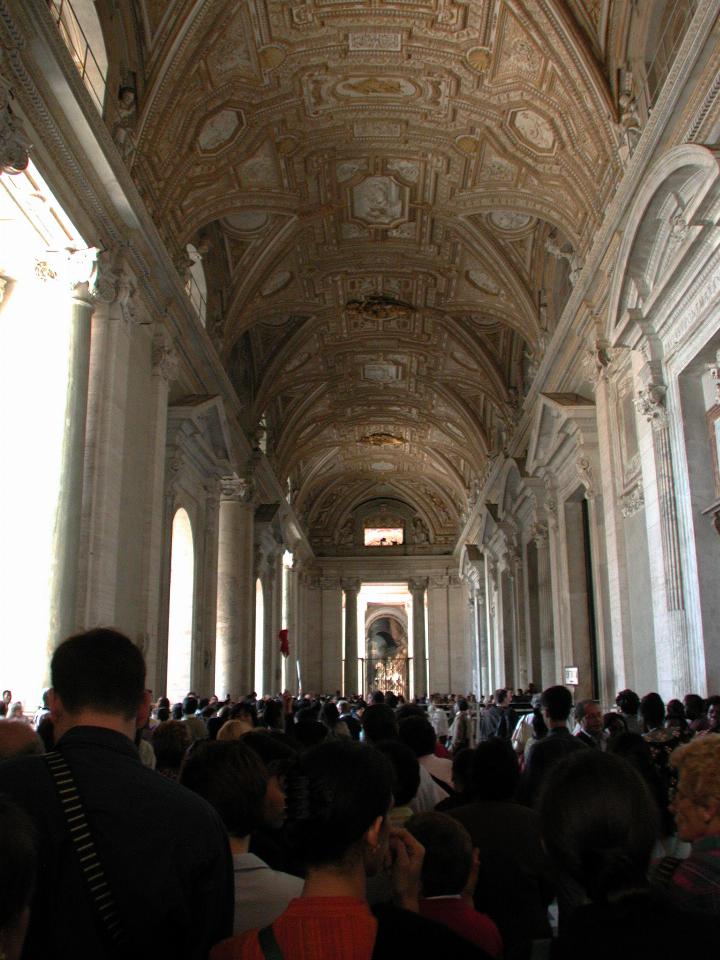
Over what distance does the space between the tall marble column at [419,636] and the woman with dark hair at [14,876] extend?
35514 millimetres

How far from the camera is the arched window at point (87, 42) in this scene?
392 inches

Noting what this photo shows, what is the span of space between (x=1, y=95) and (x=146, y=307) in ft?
17.3

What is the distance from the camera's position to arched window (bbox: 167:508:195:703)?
15.5 metres

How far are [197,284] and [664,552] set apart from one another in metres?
9.77

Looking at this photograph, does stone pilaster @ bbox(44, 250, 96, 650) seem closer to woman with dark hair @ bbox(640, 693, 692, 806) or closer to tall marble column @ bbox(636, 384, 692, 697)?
woman with dark hair @ bbox(640, 693, 692, 806)

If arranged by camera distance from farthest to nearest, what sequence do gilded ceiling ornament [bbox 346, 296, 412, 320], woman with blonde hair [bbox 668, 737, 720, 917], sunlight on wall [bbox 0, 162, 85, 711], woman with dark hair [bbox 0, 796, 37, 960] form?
1. gilded ceiling ornament [bbox 346, 296, 412, 320]
2. sunlight on wall [bbox 0, 162, 85, 711]
3. woman with blonde hair [bbox 668, 737, 720, 917]
4. woman with dark hair [bbox 0, 796, 37, 960]

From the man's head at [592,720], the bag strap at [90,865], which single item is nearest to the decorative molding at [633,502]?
the man's head at [592,720]

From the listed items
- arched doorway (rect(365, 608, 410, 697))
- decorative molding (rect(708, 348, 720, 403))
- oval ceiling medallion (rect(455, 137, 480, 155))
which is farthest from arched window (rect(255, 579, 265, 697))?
arched doorway (rect(365, 608, 410, 697))

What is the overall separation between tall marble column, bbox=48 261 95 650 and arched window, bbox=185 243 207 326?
5.29 m

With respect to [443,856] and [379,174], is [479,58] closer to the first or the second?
[379,174]

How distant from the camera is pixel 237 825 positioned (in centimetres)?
265

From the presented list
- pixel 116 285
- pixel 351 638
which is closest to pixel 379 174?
pixel 116 285

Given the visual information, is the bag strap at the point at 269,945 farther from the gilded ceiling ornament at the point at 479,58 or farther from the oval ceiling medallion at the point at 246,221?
the oval ceiling medallion at the point at 246,221

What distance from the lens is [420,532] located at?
3803 centimetres
